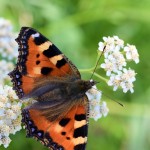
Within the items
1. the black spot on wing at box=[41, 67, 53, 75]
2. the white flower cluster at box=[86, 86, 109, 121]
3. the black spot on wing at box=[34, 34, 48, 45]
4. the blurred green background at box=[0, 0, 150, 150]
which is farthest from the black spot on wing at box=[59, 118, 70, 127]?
the blurred green background at box=[0, 0, 150, 150]

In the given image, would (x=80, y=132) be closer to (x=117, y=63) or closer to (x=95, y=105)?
(x=95, y=105)

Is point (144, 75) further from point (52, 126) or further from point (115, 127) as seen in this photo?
point (52, 126)

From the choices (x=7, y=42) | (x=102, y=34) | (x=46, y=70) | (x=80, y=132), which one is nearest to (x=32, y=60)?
(x=46, y=70)

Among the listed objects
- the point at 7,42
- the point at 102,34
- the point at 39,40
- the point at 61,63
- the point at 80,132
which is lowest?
the point at 80,132

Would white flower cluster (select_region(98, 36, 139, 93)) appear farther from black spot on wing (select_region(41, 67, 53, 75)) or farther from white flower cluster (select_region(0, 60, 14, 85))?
white flower cluster (select_region(0, 60, 14, 85))

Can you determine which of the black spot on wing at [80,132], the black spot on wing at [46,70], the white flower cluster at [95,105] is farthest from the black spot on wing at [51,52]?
the black spot on wing at [80,132]

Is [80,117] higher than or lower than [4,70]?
lower

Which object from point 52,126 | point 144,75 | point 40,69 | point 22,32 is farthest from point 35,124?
point 144,75
